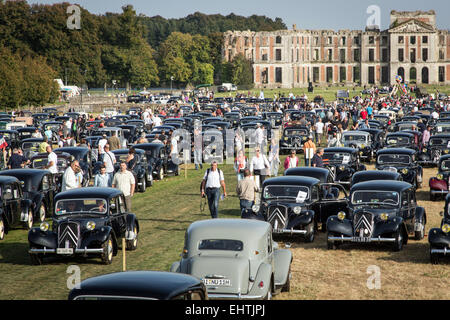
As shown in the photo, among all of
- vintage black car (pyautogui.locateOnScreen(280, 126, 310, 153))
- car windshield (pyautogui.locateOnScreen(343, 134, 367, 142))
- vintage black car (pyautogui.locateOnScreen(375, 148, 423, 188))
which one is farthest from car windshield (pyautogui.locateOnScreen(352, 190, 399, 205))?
vintage black car (pyautogui.locateOnScreen(280, 126, 310, 153))

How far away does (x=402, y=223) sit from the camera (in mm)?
17922

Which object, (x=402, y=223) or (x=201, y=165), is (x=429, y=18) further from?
(x=402, y=223)

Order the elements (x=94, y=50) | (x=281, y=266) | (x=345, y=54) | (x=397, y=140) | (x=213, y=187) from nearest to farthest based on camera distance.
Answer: (x=281, y=266) → (x=213, y=187) → (x=397, y=140) → (x=94, y=50) → (x=345, y=54)

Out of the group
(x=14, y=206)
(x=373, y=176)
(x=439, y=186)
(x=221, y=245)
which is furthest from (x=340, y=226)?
(x=14, y=206)

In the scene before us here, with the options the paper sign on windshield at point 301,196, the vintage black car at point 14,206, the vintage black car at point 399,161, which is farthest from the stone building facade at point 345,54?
the paper sign on windshield at point 301,196

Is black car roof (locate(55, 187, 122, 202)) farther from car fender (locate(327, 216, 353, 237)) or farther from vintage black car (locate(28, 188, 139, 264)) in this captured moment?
car fender (locate(327, 216, 353, 237))

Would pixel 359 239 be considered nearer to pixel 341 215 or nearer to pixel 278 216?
pixel 341 215

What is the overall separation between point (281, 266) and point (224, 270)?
6.06ft

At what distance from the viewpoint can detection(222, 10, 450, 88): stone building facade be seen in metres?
152

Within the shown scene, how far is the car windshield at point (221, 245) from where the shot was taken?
41.2ft

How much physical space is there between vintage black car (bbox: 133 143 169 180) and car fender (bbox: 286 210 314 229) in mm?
12561

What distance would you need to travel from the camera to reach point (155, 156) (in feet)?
102

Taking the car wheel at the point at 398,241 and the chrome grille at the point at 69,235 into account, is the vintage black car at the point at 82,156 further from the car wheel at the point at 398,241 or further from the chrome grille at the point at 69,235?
the car wheel at the point at 398,241
